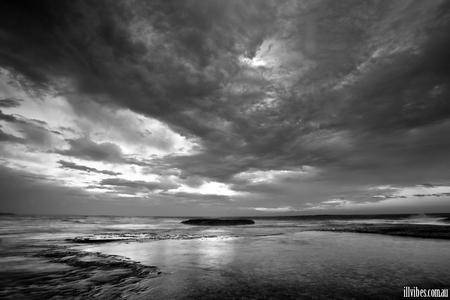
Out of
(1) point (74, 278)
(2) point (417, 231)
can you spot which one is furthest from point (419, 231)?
(1) point (74, 278)

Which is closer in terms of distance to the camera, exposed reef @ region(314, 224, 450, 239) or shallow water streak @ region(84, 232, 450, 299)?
shallow water streak @ region(84, 232, 450, 299)

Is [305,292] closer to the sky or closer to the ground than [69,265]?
closer to the sky

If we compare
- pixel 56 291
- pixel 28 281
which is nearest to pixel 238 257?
pixel 56 291

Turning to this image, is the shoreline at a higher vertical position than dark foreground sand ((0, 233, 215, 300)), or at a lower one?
lower

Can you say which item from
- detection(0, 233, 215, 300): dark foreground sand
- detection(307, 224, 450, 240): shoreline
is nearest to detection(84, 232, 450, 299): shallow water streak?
detection(0, 233, 215, 300): dark foreground sand

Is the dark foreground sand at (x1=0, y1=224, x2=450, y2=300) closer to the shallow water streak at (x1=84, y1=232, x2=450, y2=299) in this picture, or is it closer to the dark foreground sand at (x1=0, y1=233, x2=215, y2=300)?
the dark foreground sand at (x1=0, y1=233, x2=215, y2=300)

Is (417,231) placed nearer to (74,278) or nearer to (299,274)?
(299,274)

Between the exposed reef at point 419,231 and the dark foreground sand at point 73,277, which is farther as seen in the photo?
the exposed reef at point 419,231

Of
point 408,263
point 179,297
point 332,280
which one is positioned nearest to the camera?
point 179,297

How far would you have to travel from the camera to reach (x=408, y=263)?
11133 millimetres

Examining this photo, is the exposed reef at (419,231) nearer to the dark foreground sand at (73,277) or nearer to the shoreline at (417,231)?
the shoreline at (417,231)

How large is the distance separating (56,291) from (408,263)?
1579 centimetres

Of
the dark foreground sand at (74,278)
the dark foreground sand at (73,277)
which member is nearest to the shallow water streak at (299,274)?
the dark foreground sand at (74,278)

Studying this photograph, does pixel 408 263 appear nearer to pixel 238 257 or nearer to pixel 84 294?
pixel 238 257
